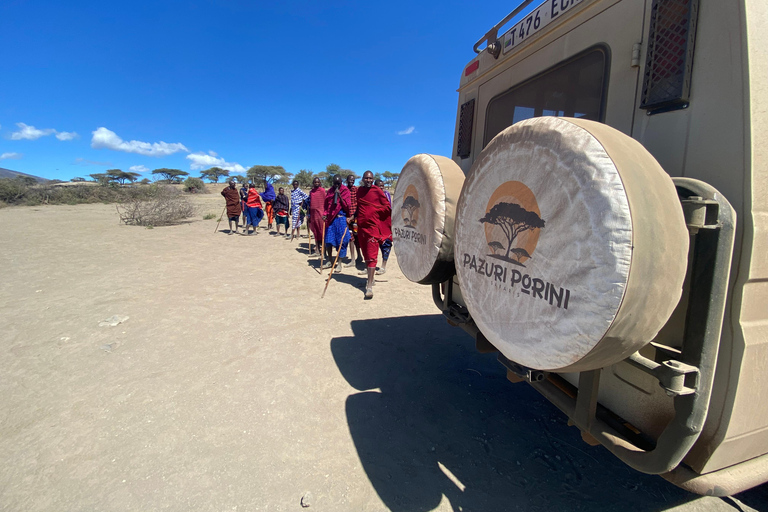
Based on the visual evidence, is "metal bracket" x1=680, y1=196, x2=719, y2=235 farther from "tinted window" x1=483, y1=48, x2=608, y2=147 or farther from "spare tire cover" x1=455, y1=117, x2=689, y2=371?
"tinted window" x1=483, y1=48, x2=608, y2=147

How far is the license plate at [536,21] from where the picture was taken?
1957mm

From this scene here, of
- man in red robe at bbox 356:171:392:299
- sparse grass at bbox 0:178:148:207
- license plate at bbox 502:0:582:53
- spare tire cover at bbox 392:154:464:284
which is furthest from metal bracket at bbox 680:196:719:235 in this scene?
sparse grass at bbox 0:178:148:207

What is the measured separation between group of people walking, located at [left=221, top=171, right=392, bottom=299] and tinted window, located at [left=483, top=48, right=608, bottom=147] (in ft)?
8.60

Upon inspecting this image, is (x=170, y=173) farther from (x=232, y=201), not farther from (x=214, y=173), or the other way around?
(x=232, y=201)

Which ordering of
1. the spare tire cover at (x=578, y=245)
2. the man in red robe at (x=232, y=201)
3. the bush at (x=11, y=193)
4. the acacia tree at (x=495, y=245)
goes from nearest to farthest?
1. the spare tire cover at (x=578, y=245)
2. the acacia tree at (x=495, y=245)
3. the man in red robe at (x=232, y=201)
4. the bush at (x=11, y=193)

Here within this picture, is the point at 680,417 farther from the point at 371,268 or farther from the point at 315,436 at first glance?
the point at 371,268

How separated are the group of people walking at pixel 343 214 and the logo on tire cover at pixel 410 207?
8.05 feet

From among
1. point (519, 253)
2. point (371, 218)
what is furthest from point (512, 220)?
point (371, 218)

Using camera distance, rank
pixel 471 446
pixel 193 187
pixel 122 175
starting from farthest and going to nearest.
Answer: pixel 122 175, pixel 193 187, pixel 471 446

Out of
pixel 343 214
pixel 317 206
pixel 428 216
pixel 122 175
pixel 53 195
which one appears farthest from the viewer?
pixel 122 175

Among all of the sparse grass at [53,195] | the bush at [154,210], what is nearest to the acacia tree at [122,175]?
the sparse grass at [53,195]

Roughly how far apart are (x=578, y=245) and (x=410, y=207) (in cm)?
152

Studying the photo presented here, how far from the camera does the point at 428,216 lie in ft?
7.25

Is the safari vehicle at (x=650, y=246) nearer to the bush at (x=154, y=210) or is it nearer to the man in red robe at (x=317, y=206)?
the man in red robe at (x=317, y=206)
